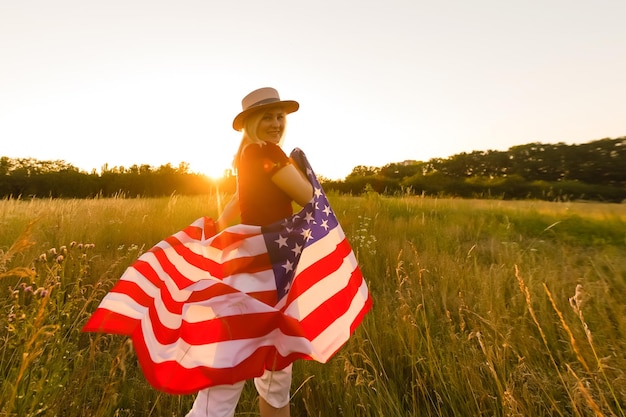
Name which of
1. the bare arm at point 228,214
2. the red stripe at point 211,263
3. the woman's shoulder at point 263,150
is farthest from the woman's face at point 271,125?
the red stripe at point 211,263

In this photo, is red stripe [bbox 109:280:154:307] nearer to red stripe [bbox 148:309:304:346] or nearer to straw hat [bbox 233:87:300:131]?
red stripe [bbox 148:309:304:346]

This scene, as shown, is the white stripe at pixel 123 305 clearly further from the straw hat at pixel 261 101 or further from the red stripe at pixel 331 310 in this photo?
the straw hat at pixel 261 101

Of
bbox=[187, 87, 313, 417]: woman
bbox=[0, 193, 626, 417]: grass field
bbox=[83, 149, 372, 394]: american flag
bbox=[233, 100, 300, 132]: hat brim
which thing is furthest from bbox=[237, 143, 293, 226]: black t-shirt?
bbox=[0, 193, 626, 417]: grass field

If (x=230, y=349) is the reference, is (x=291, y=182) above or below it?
above

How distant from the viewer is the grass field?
5.75 ft

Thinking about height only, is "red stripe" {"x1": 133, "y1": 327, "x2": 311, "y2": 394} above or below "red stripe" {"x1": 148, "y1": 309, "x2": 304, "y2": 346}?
below

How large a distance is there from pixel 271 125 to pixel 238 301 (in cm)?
106

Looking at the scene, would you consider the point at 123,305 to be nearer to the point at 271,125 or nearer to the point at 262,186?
the point at 262,186

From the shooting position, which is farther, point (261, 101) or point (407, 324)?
→ point (407, 324)

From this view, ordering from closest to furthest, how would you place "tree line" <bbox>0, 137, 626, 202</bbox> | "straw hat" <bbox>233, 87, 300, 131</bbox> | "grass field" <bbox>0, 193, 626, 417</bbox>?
1. "grass field" <bbox>0, 193, 626, 417</bbox>
2. "straw hat" <bbox>233, 87, 300, 131</bbox>
3. "tree line" <bbox>0, 137, 626, 202</bbox>

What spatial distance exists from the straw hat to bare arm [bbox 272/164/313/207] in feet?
1.33

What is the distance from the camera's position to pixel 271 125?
2.09 metres

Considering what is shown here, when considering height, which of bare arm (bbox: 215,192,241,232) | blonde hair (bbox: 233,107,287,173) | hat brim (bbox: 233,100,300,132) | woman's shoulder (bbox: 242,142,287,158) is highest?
hat brim (bbox: 233,100,300,132)

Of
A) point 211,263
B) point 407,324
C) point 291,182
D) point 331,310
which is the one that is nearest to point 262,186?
point 291,182
